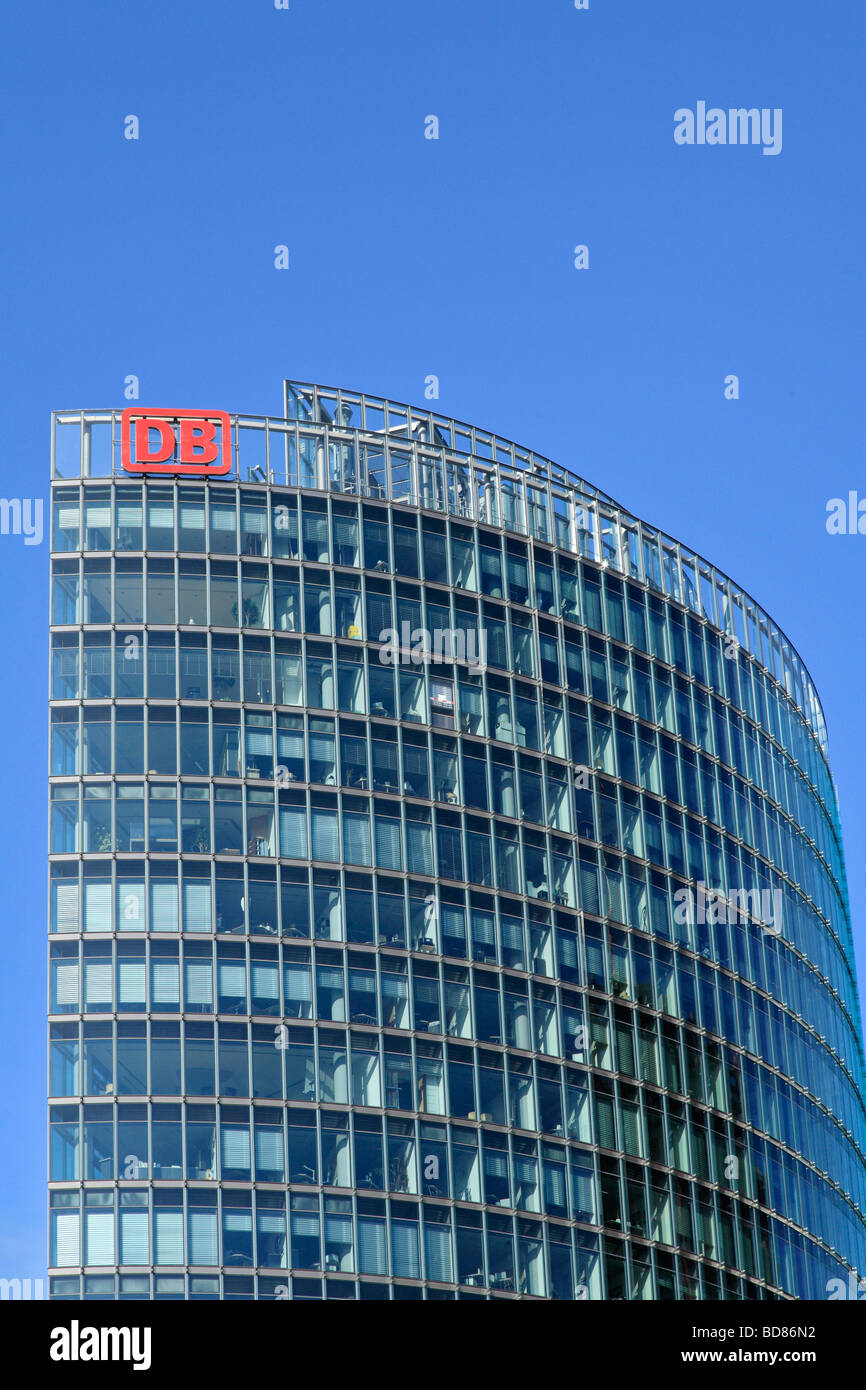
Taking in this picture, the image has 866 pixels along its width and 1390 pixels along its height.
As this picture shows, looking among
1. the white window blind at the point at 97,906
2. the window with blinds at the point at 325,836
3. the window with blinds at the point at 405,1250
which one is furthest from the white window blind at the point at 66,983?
the window with blinds at the point at 405,1250

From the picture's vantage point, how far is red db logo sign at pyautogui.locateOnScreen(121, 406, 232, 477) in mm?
106125

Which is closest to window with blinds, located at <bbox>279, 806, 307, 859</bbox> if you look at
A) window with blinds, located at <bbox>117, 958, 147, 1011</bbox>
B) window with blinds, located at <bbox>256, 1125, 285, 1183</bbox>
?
window with blinds, located at <bbox>117, 958, 147, 1011</bbox>

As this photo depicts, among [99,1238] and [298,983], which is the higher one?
[298,983]

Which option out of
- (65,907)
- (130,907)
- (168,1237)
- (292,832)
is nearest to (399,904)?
(292,832)

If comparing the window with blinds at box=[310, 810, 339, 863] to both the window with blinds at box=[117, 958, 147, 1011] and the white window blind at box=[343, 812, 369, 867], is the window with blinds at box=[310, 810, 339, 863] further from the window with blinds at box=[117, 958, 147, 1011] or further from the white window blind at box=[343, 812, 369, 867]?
the window with blinds at box=[117, 958, 147, 1011]

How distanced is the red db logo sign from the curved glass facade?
32.2 inches

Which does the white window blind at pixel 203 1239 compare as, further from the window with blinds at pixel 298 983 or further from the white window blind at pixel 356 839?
the white window blind at pixel 356 839

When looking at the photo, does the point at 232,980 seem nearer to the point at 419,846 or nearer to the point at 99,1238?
the point at 419,846

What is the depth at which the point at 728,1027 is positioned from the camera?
11588 centimetres

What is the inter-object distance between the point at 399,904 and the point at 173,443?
26068 millimetres

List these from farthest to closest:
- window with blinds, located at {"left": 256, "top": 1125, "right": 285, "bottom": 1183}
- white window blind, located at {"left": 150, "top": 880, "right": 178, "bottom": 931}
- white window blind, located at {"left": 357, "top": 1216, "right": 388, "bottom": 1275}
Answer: white window blind, located at {"left": 150, "top": 880, "right": 178, "bottom": 931} → window with blinds, located at {"left": 256, "top": 1125, "right": 285, "bottom": 1183} → white window blind, located at {"left": 357, "top": 1216, "right": 388, "bottom": 1275}

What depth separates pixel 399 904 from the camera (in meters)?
102
